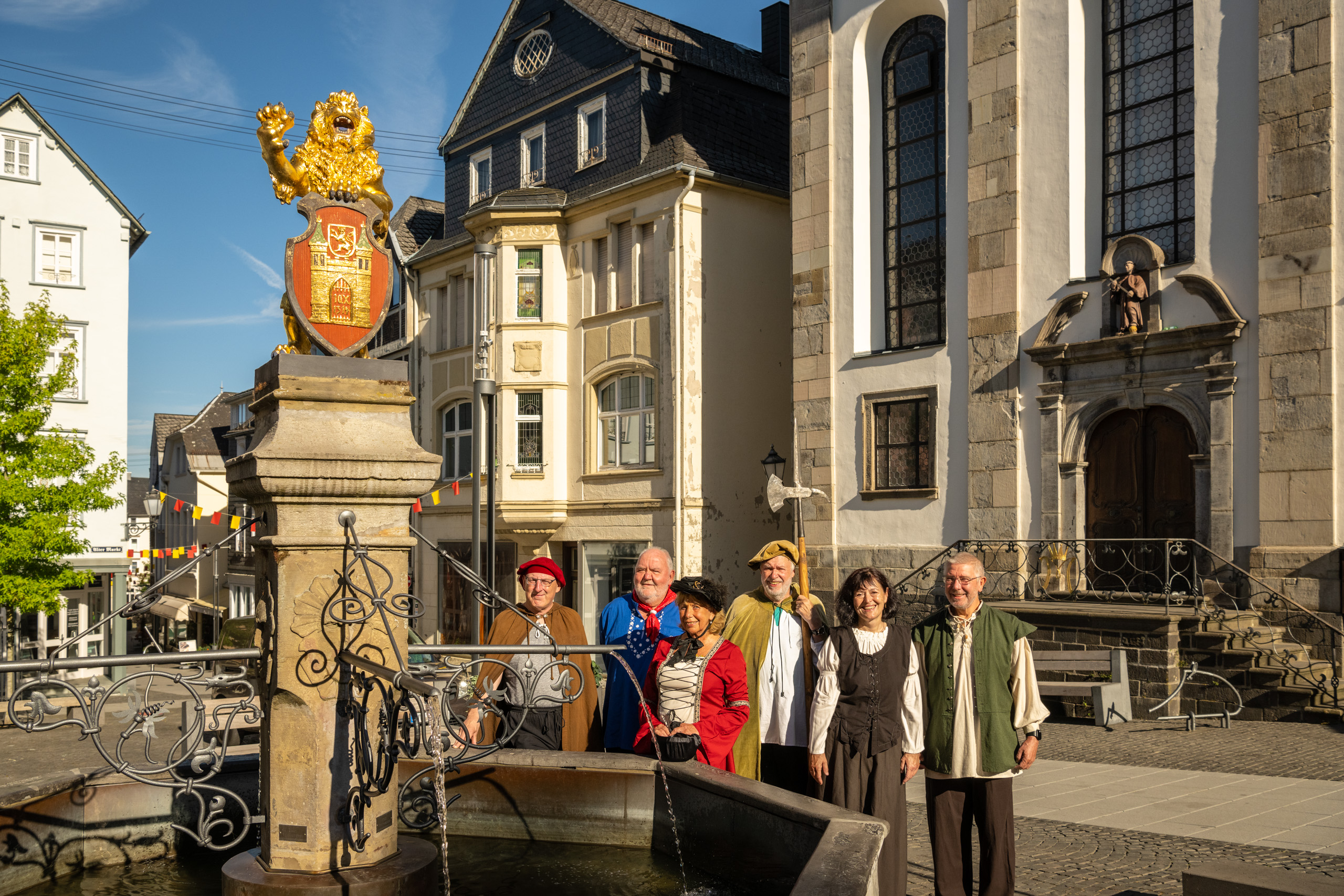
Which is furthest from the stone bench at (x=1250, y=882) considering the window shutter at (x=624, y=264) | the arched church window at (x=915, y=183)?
the window shutter at (x=624, y=264)

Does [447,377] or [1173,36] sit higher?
[1173,36]

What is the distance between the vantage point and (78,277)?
1236 inches

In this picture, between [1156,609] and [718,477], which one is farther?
[718,477]

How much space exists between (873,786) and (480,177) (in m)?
26.0

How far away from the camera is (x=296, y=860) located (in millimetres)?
4469

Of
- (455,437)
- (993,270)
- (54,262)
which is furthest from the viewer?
(54,262)

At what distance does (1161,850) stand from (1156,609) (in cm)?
766

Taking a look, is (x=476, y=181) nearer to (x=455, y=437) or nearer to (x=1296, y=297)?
(x=455, y=437)

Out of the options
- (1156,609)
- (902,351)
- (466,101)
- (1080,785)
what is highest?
(466,101)

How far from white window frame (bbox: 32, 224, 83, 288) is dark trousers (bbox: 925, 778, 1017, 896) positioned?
1236 inches

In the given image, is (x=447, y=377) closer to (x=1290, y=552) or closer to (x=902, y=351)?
(x=902, y=351)

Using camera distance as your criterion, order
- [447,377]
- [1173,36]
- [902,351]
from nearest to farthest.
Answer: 1. [1173,36]
2. [902,351]
3. [447,377]

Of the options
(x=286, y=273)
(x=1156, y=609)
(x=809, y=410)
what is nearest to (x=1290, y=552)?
(x=1156, y=609)

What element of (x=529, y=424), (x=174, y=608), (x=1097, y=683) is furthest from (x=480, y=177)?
(x=1097, y=683)
